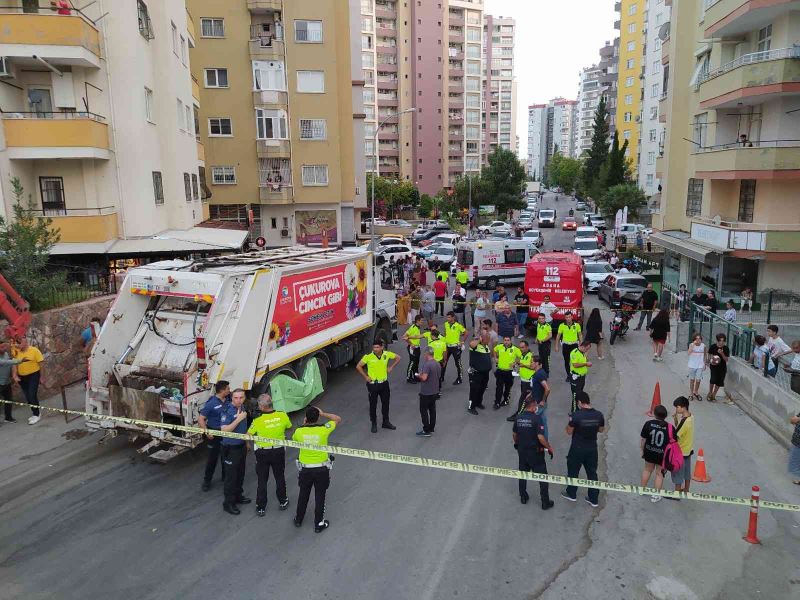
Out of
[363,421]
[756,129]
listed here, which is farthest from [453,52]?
[363,421]

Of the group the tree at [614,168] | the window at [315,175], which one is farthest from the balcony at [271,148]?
the tree at [614,168]

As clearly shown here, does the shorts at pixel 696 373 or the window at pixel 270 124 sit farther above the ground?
the window at pixel 270 124

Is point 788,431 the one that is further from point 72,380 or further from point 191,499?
point 72,380

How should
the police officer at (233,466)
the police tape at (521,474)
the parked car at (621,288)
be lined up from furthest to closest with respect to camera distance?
1. the parked car at (621,288)
2. the police officer at (233,466)
3. the police tape at (521,474)

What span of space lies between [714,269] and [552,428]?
14.6 metres

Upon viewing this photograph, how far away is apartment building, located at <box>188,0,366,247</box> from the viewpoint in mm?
33250

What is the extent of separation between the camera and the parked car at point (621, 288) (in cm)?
2256

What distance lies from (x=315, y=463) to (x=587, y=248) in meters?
32.9

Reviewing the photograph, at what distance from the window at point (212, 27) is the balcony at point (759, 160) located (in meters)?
25.8

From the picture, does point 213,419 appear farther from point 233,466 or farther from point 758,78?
point 758,78

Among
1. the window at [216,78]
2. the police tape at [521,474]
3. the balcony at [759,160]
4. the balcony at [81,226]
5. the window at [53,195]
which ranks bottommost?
the police tape at [521,474]

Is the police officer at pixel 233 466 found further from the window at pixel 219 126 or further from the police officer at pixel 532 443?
the window at pixel 219 126

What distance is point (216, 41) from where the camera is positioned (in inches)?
1305

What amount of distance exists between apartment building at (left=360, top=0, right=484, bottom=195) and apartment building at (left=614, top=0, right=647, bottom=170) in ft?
65.3
